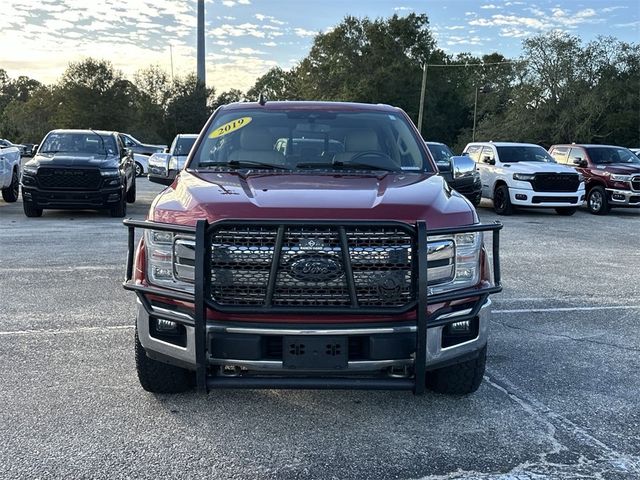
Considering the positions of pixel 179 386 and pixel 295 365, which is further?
pixel 179 386

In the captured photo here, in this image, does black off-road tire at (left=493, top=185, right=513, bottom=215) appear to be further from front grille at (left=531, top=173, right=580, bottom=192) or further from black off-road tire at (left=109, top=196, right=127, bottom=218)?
black off-road tire at (left=109, top=196, right=127, bottom=218)

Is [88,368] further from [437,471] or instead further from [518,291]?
[518,291]

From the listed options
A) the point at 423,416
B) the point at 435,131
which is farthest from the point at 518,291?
the point at 435,131

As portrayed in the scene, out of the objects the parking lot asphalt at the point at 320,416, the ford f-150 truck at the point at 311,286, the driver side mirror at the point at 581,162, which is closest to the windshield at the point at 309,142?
the ford f-150 truck at the point at 311,286

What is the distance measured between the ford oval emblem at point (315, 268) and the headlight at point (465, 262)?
1.91ft

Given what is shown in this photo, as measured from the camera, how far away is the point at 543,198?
14758 mm

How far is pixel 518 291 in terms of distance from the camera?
280 inches

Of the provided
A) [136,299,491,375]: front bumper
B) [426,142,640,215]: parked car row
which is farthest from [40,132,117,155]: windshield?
[136,299,491,375]: front bumper

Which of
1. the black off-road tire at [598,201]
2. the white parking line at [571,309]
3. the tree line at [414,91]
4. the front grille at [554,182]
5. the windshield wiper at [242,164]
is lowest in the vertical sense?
the white parking line at [571,309]

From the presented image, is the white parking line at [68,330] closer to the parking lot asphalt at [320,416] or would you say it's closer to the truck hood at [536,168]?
the parking lot asphalt at [320,416]

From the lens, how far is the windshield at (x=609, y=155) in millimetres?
16486

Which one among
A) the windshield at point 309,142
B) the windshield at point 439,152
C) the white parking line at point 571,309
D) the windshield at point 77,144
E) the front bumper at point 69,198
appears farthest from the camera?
the windshield at point 439,152

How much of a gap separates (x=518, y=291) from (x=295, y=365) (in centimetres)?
457

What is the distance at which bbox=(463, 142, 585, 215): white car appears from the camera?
14750 millimetres
